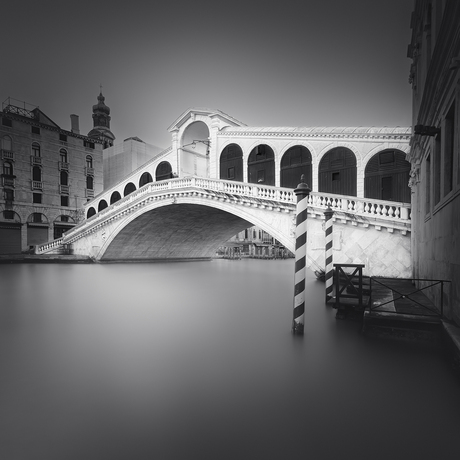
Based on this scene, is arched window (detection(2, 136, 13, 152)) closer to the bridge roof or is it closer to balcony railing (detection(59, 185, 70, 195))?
balcony railing (detection(59, 185, 70, 195))

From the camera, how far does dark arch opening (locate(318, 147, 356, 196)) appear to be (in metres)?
12.0

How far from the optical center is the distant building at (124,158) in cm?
2827

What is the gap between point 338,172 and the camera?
40.3ft

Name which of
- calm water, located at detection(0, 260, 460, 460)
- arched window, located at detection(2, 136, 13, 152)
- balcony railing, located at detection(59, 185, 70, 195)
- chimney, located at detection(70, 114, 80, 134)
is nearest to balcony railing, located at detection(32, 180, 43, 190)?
balcony railing, located at detection(59, 185, 70, 195)

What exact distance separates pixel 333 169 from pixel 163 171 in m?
11.4

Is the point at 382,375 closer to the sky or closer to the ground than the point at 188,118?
closer to the ground

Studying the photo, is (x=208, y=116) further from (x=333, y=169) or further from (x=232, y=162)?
(x=333, y=169)

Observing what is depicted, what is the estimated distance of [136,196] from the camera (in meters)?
16.6

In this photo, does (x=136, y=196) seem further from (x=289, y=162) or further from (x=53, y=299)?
(x=53, y=299)

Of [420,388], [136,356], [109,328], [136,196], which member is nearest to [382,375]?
[420,388]

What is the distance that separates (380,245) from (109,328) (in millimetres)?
7137

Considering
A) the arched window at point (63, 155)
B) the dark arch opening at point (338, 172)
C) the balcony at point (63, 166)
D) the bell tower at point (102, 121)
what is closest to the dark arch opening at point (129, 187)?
the balcony at point (63, 166)

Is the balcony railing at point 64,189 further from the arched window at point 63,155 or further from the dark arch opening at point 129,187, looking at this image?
the dark arch opening at point 129,187

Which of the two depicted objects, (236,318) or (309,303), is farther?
(309,303)
